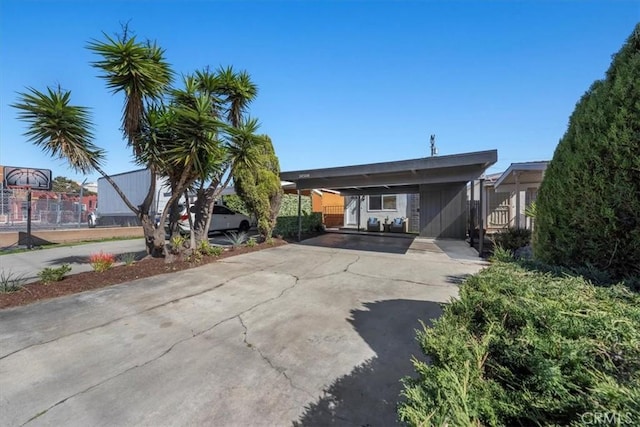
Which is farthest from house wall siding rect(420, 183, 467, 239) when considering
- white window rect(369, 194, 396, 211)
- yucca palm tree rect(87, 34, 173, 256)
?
yucca palm tree rect(87, 34, 173, 256)

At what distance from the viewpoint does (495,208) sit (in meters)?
14.5

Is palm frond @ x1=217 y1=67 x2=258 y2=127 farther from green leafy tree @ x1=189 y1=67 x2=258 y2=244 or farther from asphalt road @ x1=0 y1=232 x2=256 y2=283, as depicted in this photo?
asphalt road @ x1=0 y1=232 x2=256 y2=283

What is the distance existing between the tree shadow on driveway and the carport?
17.2 ft

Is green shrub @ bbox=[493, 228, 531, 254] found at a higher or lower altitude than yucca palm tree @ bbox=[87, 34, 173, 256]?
lower

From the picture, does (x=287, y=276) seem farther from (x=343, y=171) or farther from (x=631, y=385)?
(x=631, y=385)

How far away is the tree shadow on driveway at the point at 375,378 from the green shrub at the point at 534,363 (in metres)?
0.90

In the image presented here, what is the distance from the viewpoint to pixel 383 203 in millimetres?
19125

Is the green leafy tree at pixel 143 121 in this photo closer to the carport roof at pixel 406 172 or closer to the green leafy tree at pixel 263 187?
the green leafy tree at pixel 263 187

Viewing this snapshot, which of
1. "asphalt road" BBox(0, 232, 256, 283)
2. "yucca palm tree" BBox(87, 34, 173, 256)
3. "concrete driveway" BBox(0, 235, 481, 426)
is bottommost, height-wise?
"concrete driveway" BBox(0, 235, 481, 426)

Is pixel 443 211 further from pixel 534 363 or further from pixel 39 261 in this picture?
pixel 39 261

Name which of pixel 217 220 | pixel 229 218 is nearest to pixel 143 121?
pixel 217 220

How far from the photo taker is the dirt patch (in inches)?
180

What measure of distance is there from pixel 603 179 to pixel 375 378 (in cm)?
255

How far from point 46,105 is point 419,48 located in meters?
8.70
